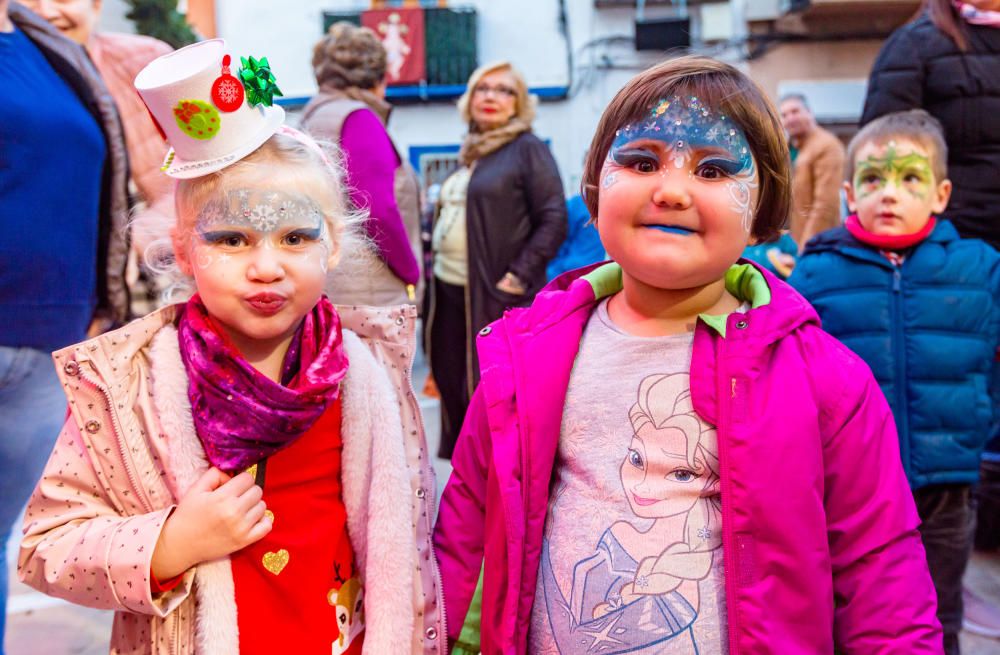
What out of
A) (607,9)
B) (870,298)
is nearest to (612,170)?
(870,298)

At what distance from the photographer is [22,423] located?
6.23 ft

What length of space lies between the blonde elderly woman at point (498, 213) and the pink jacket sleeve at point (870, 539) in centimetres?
269

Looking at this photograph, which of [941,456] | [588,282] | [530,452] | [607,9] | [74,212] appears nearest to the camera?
[530,452]

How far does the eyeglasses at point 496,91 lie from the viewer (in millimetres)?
4031

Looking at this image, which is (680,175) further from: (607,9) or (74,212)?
(607,9)

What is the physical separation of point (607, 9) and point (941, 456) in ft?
31.8

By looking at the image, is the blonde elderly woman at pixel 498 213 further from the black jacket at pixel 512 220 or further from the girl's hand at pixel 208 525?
the girl's hand at pixel 208 525

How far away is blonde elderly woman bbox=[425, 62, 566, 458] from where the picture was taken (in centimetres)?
397

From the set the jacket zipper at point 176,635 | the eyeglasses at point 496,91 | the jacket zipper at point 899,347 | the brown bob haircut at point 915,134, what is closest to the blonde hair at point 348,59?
the eyeglasses at point 496,91

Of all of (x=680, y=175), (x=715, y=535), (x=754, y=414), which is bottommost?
(x=715, y=535)

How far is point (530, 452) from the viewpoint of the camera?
1406 millimetres

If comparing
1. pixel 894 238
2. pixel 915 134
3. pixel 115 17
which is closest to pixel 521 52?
pixel 115 17

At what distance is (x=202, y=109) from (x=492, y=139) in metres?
2.72

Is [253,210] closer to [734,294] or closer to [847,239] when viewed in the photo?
[734,294]
